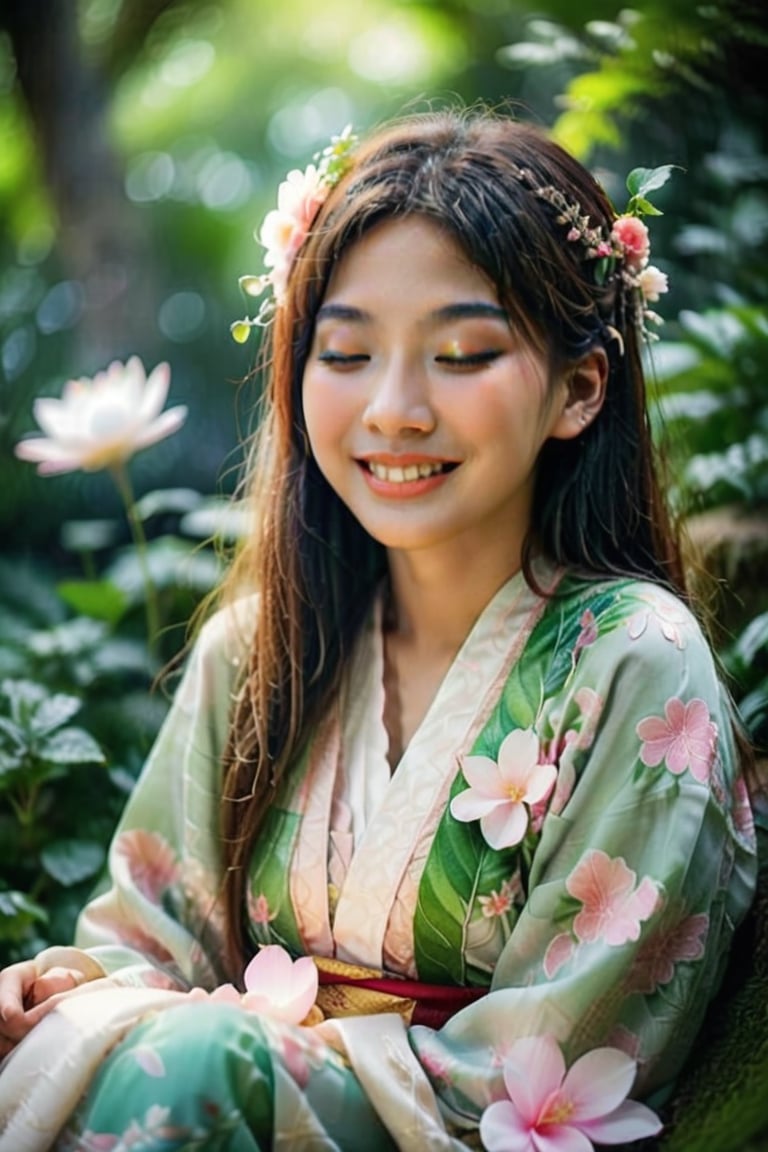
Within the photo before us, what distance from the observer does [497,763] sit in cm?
178

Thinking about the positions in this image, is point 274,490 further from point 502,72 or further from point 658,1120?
point 502,72

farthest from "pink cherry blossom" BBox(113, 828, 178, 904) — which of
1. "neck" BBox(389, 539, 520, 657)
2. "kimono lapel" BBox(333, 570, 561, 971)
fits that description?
"neck" BBox(389, 539, 520, 657)

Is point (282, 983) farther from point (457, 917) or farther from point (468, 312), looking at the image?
point (468, 312)

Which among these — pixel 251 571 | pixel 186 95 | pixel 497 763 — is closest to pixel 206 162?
pixel 186 95

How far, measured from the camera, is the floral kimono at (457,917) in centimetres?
155

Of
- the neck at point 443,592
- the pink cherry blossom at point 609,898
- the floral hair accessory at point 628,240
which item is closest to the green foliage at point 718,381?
the floral hair accessory at point 628,240

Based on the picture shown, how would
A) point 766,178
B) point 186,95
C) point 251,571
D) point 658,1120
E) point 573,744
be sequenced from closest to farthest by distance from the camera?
point 658,1120 < point 573,744 < point 251,571 < point 766,178 < point 186,95

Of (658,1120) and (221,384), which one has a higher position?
(221,384)

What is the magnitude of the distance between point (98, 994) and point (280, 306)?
0.90 metres

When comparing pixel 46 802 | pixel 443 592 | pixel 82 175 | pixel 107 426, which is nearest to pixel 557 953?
pixel 443 592

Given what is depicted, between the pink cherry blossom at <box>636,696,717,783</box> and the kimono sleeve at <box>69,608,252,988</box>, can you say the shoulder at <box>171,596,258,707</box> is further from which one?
the pink cherry blossom at <box>636,696,717,783</box>

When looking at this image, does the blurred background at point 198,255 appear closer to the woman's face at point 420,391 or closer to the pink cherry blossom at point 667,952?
the woman's face at point 420,391

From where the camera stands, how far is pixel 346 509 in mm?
2113

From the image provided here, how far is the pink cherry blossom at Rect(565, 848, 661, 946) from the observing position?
162 cm
